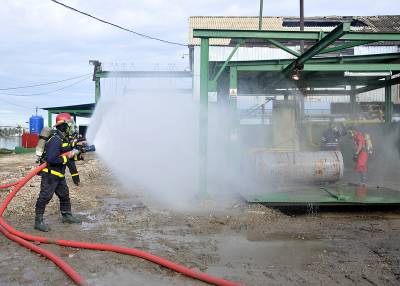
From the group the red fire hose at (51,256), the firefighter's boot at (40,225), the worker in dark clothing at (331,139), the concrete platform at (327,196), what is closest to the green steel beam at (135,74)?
the worker in dark clothing at (331,139)

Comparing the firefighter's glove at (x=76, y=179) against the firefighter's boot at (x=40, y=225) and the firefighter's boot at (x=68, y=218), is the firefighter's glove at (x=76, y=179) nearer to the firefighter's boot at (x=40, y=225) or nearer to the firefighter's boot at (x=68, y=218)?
the firefighter's boot at (x=68, y=218)

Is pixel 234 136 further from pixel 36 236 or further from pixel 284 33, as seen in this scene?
pixel 36 236

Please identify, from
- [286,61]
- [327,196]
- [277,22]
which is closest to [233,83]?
[286,61]

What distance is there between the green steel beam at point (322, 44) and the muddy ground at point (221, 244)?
135 inches

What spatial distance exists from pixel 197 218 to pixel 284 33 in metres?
4.50

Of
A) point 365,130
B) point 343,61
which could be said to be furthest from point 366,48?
point 343,61

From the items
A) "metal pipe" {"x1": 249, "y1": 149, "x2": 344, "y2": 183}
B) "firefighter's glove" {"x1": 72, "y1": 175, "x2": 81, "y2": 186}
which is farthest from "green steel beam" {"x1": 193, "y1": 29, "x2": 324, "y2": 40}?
"firefighter's glove" {"x1": 72, "y1": 175, "x2": 81, "y2": 186}

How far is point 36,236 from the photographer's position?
19.9ft

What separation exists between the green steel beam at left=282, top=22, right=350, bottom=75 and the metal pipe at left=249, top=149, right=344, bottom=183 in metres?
2.14

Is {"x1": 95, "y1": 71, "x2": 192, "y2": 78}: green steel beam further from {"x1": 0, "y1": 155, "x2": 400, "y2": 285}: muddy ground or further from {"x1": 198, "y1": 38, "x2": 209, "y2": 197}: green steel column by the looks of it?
{"x1": 0, "y1": 155, "x2": 400, "y2": 285}: muddy ground

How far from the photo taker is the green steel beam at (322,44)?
7.79 m

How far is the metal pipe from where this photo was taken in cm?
962

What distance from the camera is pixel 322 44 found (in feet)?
28.0

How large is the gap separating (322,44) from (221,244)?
193 inches
